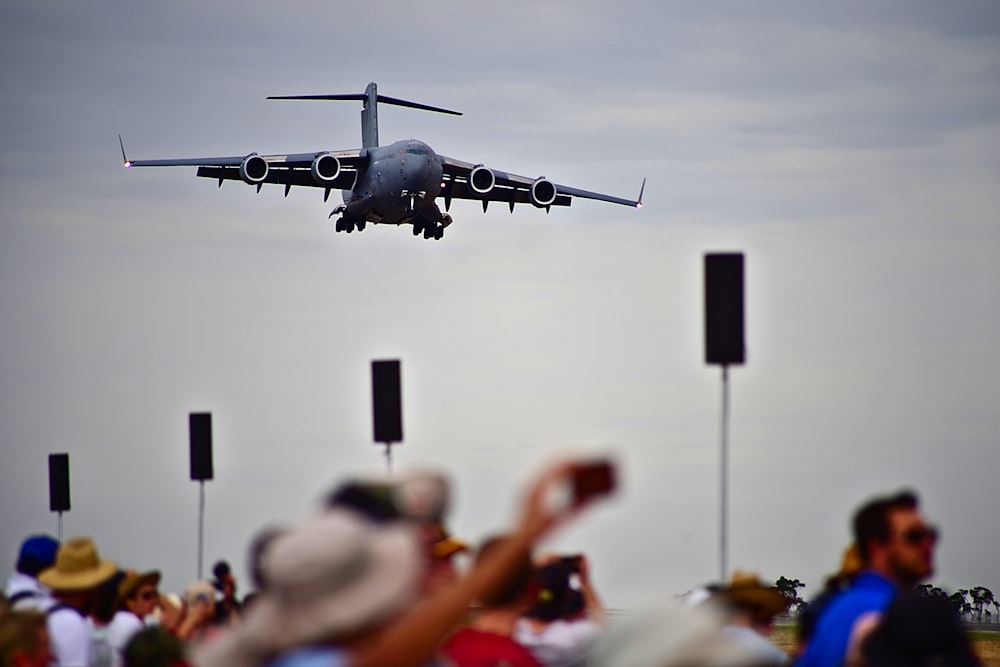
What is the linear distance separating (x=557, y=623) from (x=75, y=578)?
283 cm

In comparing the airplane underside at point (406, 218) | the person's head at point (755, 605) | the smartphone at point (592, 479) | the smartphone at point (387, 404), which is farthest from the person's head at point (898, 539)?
the airplane underside at point (406, 218)

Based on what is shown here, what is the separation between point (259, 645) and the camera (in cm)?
322

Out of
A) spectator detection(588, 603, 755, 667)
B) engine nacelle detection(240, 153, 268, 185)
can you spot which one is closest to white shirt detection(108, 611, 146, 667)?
spectator detection(588, 603, 755, 667)

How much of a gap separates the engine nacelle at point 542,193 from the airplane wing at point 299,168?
4694 mm

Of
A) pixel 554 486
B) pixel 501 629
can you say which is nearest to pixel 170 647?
pixel 501 629

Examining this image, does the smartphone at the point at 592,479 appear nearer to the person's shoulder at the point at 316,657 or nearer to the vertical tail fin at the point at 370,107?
the person's shoulder at the point at 316,657

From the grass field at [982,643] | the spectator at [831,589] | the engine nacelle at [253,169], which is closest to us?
the spectator at [831,589]

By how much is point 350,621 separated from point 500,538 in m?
1.38

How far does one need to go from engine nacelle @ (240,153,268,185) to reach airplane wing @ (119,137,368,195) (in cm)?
33

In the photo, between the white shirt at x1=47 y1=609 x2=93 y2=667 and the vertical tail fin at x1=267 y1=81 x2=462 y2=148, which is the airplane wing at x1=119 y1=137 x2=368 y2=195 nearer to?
the vertical tail fin at x1=267 y1=81 x2=462 y2=148

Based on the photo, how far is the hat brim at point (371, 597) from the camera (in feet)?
10.0

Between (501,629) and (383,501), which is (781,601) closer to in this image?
(501,629)

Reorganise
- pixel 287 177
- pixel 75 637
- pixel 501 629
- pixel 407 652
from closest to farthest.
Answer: pixel 407 652 < pixel 501 629 < pixel 75 637 < pixel 287 177

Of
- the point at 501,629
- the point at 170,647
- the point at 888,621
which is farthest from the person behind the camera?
the point at 170,647
